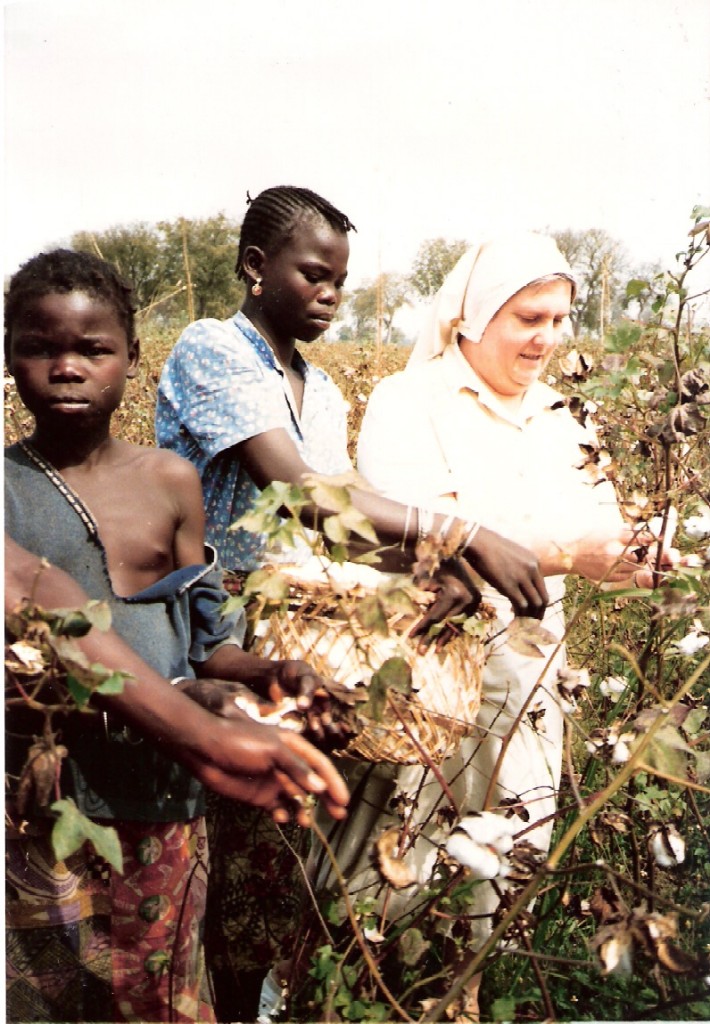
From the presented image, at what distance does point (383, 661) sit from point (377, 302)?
0.79 meters

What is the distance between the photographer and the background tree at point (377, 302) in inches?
80.0

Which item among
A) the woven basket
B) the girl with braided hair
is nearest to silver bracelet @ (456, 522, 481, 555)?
the girl with braided hair

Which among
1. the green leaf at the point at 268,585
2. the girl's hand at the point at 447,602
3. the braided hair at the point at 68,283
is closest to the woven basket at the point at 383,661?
the girl's hand at the point at 447,602

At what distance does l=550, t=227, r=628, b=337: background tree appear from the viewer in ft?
6.64

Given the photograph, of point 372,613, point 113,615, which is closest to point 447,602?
point 372,613

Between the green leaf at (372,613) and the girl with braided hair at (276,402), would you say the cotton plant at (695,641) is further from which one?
the green leaf at (372,613)

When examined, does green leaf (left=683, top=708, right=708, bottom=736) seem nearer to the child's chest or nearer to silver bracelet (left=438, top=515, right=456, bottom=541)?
silver bracelet (left=438, top=515, right=456, bottom=541)

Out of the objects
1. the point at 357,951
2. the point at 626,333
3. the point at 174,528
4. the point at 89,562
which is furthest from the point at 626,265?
the point at 357,951

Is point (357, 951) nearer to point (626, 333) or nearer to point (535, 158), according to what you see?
point (626, 333)

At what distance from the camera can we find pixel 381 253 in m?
2.00

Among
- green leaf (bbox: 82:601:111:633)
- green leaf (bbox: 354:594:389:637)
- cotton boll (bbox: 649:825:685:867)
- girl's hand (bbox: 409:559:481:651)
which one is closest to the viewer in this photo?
green leaf (bbox: 82:601:111:633)

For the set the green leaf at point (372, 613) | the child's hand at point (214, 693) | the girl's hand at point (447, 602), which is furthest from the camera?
the girl's hand at point (447, 602)

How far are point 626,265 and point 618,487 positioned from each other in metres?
0.45

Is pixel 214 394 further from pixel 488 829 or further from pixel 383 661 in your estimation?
pixel 488 829
